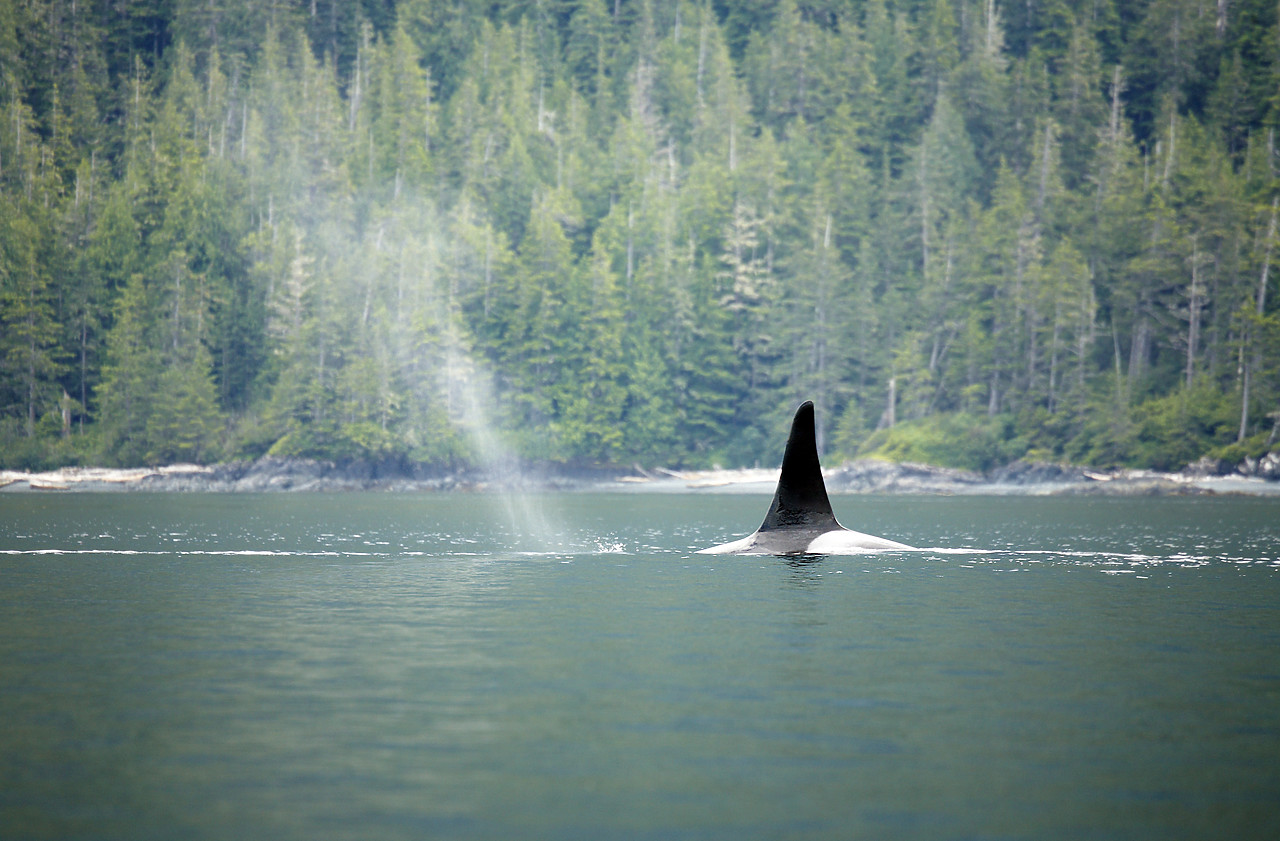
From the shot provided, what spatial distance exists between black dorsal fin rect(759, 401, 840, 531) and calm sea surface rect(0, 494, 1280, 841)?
2.11m

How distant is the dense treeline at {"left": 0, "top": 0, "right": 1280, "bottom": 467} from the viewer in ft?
330

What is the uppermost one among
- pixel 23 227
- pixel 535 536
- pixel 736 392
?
pixel 23 227

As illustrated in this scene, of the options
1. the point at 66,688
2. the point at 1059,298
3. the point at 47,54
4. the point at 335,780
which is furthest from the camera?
the point at 47,54

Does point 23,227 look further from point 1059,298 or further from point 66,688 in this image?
point 66,688

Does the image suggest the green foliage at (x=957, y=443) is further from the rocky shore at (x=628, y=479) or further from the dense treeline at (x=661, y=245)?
the rocky shore at (x=628, y=479)

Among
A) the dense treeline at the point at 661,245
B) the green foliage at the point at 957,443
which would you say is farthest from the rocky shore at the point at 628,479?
the dense treeline at the point at 661,245

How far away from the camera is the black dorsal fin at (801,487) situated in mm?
31031

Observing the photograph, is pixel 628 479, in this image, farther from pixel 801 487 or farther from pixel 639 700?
pixel 639 700

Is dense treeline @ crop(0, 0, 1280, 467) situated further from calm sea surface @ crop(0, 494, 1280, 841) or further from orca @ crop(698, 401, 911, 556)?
calm sea surface @ crop(0, 494, 1280, 841)

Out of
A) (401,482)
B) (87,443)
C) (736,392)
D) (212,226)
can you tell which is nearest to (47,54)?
(212,226)

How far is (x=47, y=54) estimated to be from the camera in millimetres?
133625

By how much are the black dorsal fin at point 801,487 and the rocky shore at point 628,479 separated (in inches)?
2353

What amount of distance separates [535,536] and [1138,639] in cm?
2752

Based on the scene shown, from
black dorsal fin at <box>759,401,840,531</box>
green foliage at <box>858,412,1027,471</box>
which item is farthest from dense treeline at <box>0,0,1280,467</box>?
black dorsal fin at <box>759,401,840,531</box>
